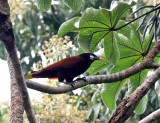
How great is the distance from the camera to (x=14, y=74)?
1.36m

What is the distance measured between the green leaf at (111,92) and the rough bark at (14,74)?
3.17ft

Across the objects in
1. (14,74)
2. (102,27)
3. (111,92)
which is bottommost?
(111,92)

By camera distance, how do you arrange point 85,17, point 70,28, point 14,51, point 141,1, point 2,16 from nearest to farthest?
point 2,16 < point 14,51 < point 85,17 < point 70,28 < point 141,1

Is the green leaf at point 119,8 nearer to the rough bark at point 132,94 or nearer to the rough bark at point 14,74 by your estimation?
the rough bark at point 132,94

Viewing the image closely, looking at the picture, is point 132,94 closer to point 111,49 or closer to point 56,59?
point 111,49

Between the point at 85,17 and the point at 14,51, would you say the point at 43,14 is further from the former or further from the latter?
the point at 14,51

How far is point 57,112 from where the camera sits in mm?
3090

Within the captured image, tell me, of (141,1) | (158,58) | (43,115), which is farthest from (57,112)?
(141,1)

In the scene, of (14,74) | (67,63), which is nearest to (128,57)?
(67,63)

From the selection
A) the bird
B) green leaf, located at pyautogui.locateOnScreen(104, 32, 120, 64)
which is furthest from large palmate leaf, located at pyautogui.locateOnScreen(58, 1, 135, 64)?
the bird

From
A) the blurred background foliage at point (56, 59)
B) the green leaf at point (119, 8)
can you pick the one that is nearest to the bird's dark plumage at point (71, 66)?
the blurred background foliage at point (56, 59)

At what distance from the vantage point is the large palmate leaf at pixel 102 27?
1826 mm

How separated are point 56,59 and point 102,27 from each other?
1480 mm

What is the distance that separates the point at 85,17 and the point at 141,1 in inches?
139
